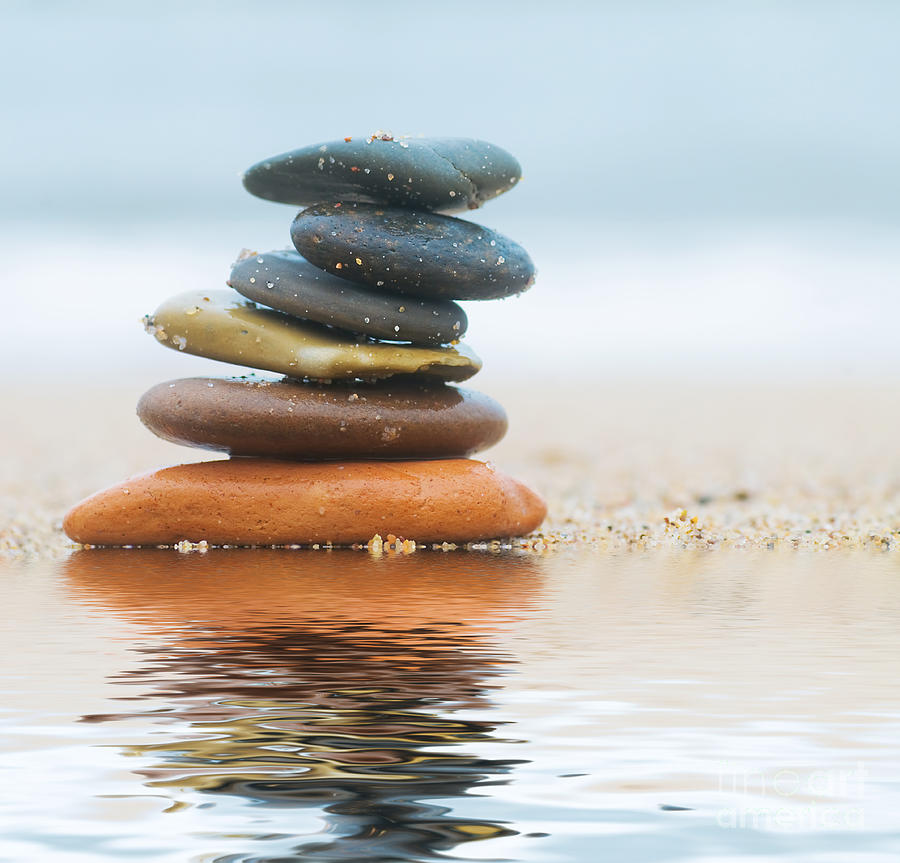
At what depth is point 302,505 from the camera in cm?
943

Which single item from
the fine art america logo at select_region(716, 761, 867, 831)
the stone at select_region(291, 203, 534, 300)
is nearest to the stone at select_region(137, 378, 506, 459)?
the stone at select_region(291, 203, 534, 300)

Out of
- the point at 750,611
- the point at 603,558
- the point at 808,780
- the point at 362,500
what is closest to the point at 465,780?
the point at 808,780

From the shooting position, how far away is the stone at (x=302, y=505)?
9.41 meters

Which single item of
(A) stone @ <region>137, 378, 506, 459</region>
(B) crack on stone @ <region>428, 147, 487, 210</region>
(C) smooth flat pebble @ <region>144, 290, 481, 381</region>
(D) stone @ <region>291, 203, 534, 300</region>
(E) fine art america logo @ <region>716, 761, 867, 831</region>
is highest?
(B) crack on stone @ <region>428, 147, 487, 210</region>

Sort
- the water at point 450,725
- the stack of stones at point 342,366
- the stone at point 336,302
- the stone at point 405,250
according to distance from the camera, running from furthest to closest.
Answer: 1. the stone at point 336,302
2. the stack of stones at point 342,366
3. the stone at point 405,250
4. the water at point 450,725

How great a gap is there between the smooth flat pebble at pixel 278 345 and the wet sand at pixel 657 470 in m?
1.23

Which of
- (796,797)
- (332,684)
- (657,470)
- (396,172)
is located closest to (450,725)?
(332,684)

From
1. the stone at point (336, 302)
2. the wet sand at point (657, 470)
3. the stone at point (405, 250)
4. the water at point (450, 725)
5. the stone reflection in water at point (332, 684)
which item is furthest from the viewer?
the wet sand at point (657, 470)

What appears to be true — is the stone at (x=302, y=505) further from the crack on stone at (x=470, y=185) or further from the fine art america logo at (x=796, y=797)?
the fine art america logo at (x=796, y=797)

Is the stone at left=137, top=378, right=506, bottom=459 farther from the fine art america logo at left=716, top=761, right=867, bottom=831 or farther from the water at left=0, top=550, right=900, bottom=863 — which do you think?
the fine art america logo at left=716, top=761, right=867, bottom=831

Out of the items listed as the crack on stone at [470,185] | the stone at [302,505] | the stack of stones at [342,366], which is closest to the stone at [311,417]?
the stack of stones at [342,366]

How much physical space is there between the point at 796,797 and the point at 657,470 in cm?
1282

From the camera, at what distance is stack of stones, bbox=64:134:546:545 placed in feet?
30.3

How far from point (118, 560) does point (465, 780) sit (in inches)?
242
